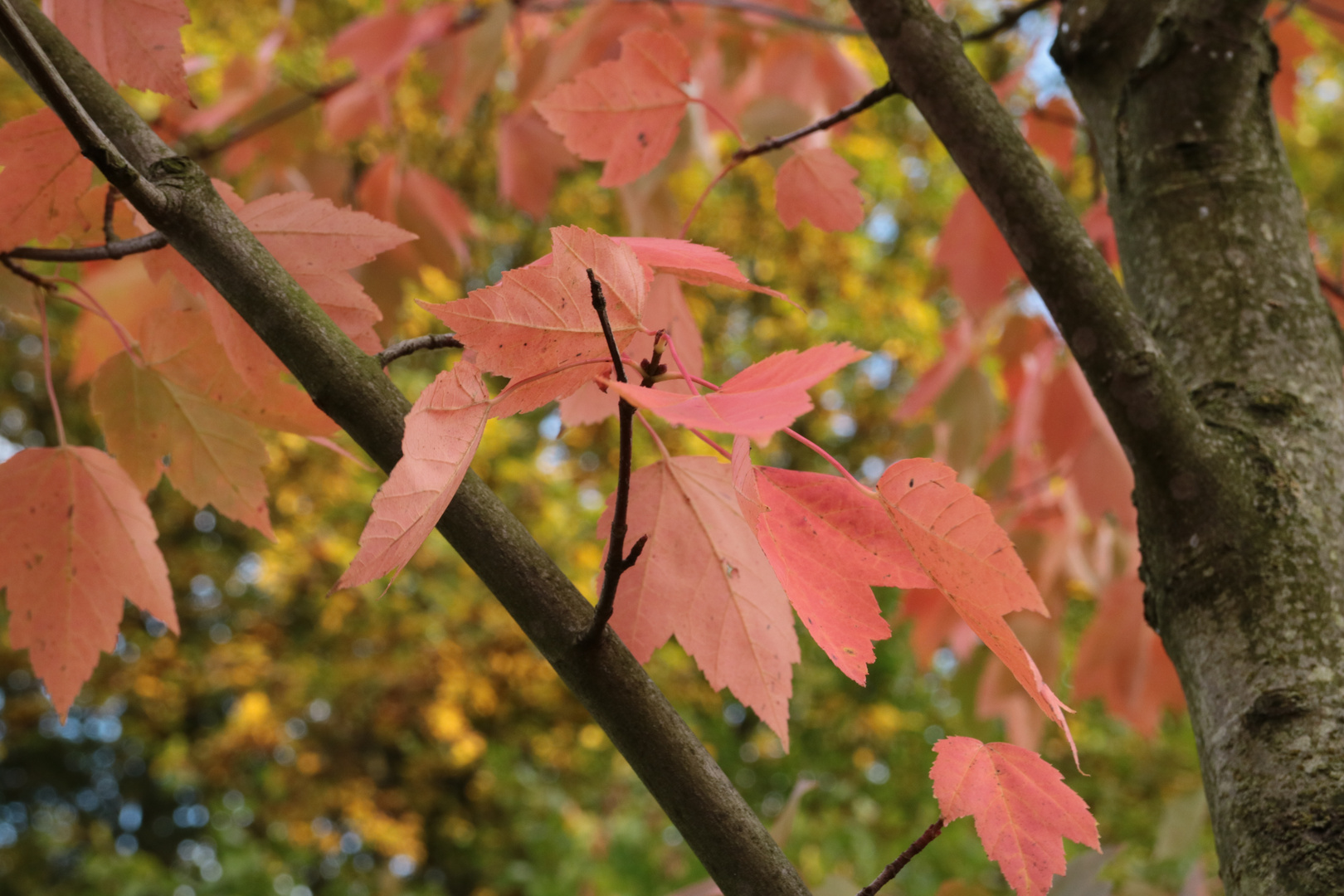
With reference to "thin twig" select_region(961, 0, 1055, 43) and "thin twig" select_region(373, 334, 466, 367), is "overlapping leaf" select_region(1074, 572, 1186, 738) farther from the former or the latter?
"thin twig" select_region(373, 334, 466, 367)

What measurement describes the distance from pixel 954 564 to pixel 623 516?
0.11 meters

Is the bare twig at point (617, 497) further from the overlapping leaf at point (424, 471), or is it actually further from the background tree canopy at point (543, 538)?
the background tree canopy at point (543, 538)

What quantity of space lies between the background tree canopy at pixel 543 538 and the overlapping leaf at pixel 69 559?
0.09 m

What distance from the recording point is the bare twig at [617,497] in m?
0.27

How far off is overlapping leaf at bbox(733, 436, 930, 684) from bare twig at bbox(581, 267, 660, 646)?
0.04 meters

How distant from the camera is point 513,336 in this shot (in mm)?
291

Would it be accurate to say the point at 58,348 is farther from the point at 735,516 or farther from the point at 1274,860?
the point at 1274,860

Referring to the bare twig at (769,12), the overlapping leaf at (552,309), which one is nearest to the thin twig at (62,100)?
the overlapping leaf at (552,309)

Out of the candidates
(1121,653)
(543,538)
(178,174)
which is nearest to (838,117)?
(178,174)

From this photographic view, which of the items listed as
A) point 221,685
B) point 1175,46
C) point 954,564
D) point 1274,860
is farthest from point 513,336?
point 221,685

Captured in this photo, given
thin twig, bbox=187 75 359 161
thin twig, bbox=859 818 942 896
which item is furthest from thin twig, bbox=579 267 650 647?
thin twig, bbox=187 75 359 161

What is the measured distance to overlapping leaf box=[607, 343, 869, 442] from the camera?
220mm

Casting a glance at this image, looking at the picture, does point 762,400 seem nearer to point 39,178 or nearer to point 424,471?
point 424,471

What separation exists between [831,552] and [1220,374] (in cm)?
28
